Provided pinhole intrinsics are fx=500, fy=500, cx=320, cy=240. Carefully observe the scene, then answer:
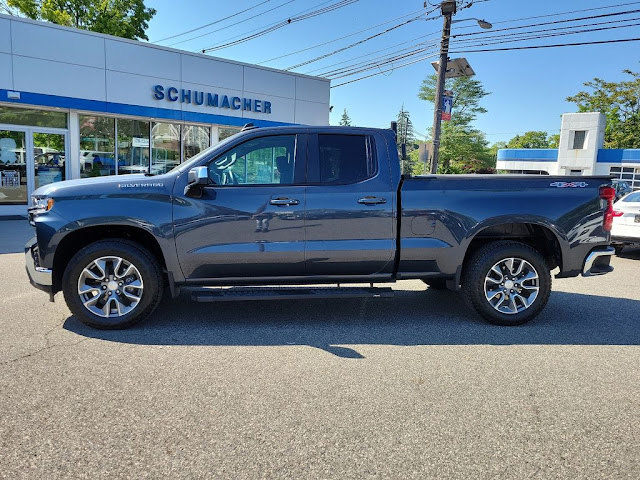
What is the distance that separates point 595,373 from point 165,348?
3511 millimetres

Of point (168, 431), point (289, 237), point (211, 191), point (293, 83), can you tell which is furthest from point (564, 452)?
point (293, 83)

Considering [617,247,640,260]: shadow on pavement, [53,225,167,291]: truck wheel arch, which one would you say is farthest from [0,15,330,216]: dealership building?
[617,247,640,260]: shadow on pavement

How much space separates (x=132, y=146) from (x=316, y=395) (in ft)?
49.2

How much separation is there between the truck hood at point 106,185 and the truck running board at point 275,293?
1.10 meters

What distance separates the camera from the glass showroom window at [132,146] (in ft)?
53.1

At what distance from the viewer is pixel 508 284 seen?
510 cm

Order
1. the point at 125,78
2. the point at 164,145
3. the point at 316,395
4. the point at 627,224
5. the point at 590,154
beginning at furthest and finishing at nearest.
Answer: the point at 590,154 → the point at 164,145 → the point at 125,78 → the point at 627,224 → the point at 316,395

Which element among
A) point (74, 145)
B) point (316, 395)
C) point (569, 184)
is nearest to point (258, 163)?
point (316, 395)

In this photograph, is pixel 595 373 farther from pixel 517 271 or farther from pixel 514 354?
pixel 517 271

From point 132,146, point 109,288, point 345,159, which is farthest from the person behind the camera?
point 132,146

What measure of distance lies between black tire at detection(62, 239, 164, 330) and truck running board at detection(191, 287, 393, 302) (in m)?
0.42

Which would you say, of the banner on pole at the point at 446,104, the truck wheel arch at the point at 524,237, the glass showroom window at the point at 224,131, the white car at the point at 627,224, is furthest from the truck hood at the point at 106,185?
the glass showroom window at the point at 224,131

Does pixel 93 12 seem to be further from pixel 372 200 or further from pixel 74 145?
pixel 372 200

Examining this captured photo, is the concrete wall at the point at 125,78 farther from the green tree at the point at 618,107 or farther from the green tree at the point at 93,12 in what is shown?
the green tree at the point at 618,107
